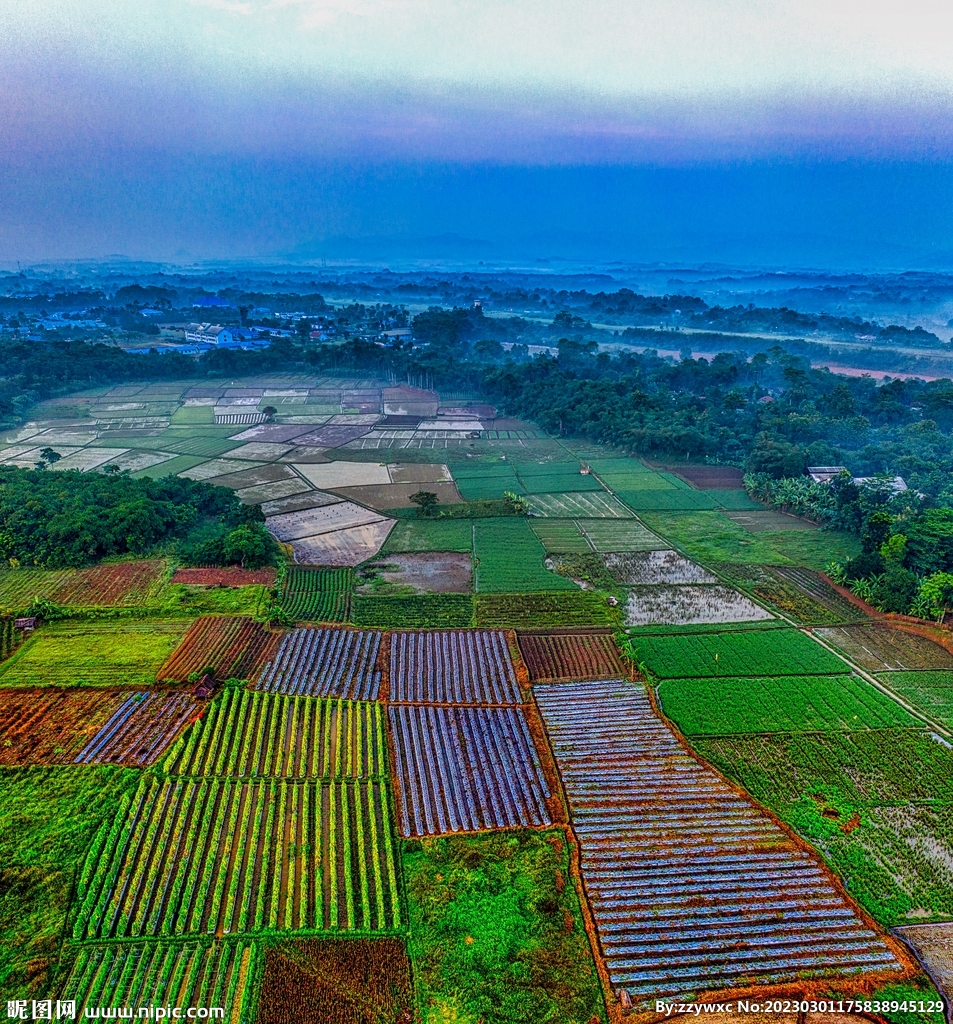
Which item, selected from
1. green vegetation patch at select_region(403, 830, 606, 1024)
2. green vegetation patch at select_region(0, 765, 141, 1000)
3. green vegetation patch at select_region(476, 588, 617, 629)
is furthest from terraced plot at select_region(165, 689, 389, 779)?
green vegetation patch at select_region(476, 588, 617, 629)

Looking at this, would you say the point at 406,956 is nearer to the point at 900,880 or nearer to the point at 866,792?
the point at 900,880

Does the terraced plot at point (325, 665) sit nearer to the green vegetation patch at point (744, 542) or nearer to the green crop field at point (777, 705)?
the green crop field at point (777, 705)

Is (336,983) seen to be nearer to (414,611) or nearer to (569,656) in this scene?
(569,656)

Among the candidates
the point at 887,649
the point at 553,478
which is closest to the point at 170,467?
the point at 553,478

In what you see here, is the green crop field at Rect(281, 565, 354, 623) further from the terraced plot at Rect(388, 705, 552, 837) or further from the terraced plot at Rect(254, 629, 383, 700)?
the terraced plot at Rect(388, 705, 552, 837)

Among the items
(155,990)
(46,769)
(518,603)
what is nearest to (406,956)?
(155,990)
